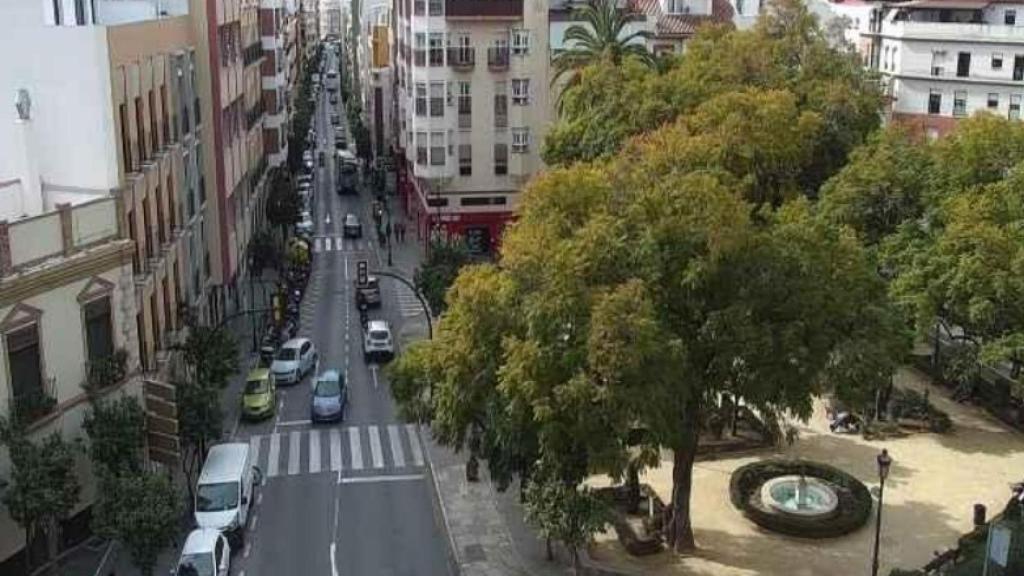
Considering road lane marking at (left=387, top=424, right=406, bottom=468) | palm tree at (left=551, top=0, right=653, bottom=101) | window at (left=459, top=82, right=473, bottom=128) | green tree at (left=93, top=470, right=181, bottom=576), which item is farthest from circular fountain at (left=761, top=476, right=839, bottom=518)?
window at (left=459, top=82, right=473, bottom=128)

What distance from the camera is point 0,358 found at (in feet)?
94.7

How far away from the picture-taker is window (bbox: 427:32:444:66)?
2702 inches

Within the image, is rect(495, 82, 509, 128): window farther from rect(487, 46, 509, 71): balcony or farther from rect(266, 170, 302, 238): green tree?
rect(266, 170, 302, 238): green tree

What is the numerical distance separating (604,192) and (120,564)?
17874 millimetres

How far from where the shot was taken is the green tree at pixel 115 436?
30.8 m

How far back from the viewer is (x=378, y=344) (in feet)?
176

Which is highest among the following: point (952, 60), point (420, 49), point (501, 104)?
point (420, 49)

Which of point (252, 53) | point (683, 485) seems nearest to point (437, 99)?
point (252, 53)

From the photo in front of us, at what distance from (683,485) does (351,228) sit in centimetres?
5635

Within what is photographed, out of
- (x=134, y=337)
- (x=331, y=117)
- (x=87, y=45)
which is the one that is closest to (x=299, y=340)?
(x=134, y=337)

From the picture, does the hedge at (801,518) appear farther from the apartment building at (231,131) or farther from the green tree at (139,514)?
the apartment building at (231,131)

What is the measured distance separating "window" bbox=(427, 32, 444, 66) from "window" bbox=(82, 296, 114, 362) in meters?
39.3

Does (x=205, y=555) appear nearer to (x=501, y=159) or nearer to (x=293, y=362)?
(x=293, y=362)

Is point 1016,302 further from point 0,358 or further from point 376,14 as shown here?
point 376,14
